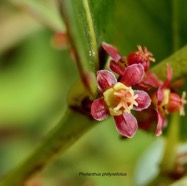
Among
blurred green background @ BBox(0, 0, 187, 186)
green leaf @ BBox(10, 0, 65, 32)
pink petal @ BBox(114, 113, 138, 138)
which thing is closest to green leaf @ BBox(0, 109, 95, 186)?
pink petal @ BBox(114, 113, 138, 138)

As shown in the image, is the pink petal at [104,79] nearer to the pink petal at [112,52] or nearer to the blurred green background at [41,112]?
the pink petal at [112,52]

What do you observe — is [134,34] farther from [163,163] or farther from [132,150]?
[132,150]

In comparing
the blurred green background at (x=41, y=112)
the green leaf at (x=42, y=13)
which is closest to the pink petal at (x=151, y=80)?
the green leaf at (x=42, y=13)

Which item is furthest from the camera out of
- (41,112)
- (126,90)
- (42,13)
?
(41,112)

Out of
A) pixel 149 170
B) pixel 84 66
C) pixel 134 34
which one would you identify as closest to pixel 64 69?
pixel 149 170

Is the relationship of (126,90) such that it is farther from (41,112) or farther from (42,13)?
(41,112)

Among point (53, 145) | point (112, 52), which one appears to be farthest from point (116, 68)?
point (53, 145)

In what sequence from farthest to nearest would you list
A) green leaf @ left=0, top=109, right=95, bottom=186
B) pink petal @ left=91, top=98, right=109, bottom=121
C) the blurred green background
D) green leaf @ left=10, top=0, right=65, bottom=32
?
the blurred green background < green leaf @ left=10, top=0, right=65, bottom=32 < green leaf @ left=0, top=109, right=95, bottom=186 < pink petal @ left=91, top=98, right=109, bottom=121

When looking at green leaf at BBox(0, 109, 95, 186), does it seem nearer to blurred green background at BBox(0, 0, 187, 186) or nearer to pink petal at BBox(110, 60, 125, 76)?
pink petal at BBox(110, 60, 125, 76)
